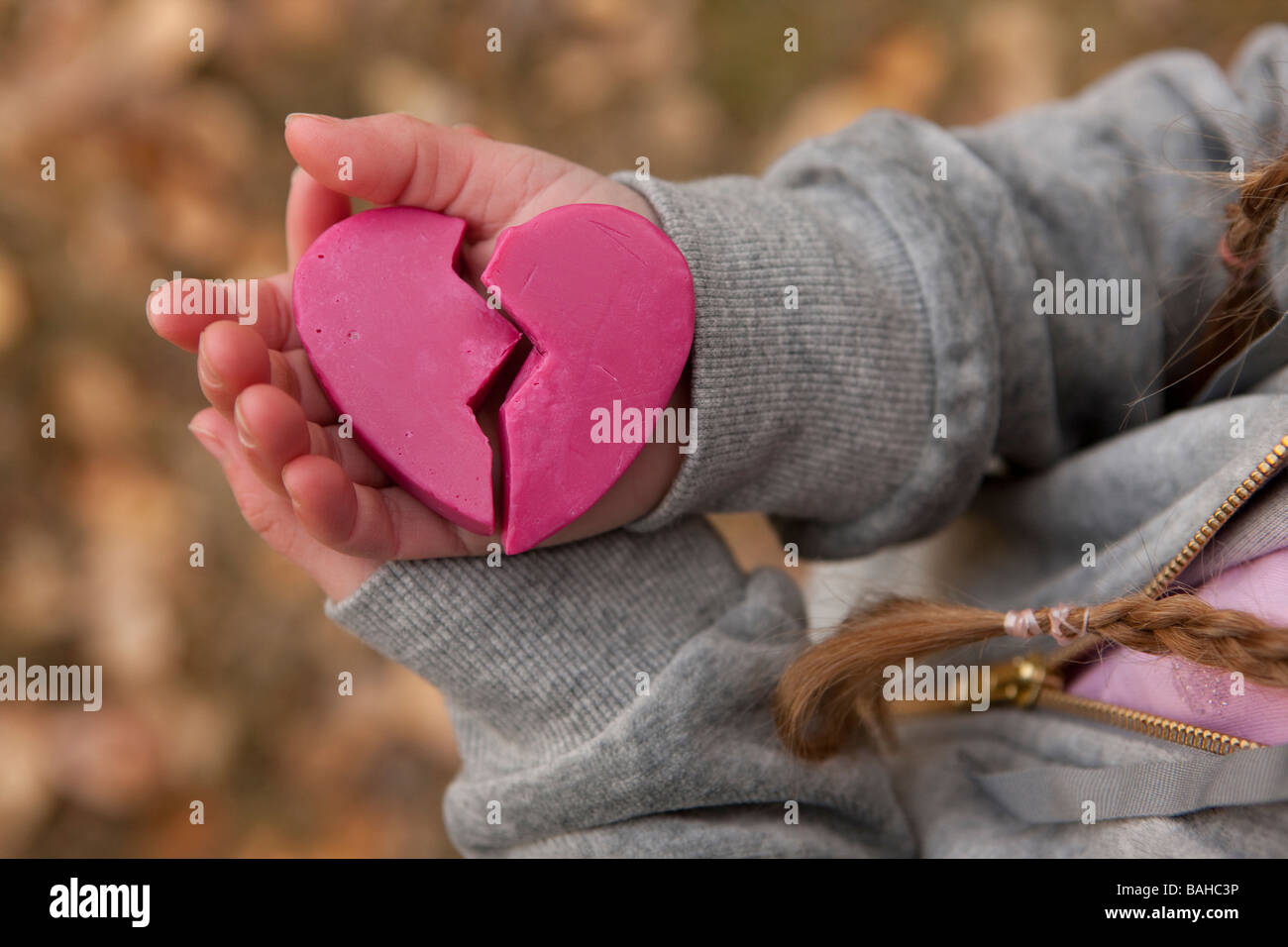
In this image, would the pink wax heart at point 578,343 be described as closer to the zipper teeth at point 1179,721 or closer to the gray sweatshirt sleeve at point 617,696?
the gray sweatshirt sleeve at point 617,696

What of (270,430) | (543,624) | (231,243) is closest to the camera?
(270,430)

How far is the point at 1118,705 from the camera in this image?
55cm

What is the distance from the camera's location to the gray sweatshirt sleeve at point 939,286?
0.55 metres

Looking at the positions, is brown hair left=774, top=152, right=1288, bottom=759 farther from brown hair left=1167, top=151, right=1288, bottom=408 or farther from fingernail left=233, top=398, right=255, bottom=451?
fingernail left=233, top=398, right=255, bottom=451

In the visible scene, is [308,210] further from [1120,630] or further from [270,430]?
[1120,630]

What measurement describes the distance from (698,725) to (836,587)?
31 centimetres

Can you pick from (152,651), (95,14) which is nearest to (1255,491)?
(152,651)

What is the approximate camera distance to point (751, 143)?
123 centimetres

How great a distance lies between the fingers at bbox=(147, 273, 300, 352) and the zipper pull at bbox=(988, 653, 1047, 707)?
448 millimetres

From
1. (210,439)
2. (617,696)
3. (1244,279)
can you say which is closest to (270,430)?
(210,439)

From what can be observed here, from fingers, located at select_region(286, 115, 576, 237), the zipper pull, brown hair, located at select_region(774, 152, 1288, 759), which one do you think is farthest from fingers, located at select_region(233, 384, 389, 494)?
the zipper pull

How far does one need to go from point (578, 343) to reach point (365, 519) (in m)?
0.13

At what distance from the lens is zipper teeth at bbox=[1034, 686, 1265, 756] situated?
0.49 m

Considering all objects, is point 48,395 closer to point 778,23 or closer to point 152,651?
point 152,651
